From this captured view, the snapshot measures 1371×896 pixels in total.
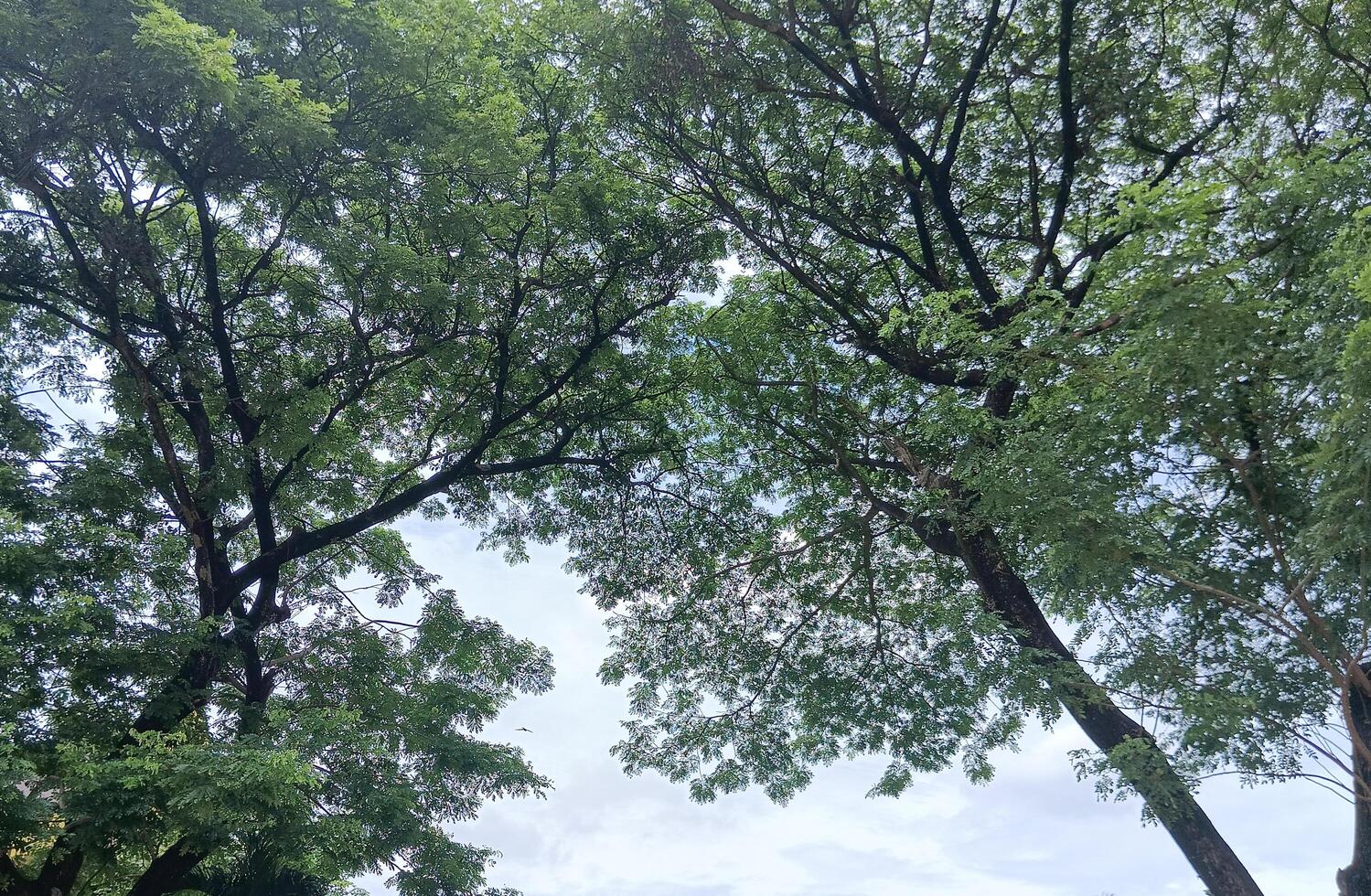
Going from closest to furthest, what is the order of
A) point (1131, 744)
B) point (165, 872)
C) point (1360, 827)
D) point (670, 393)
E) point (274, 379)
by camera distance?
1. point (1131, 744)
2. point (1360, 827)
3. point (165, 872)
4. point (274, 379)
5. point (670, 393)

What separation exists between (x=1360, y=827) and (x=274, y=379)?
34.0ft

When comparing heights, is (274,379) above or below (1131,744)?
above

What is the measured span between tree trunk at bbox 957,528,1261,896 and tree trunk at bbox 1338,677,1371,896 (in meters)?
0.07

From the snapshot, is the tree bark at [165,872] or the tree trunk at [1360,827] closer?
the tree trunk at [1360,827]

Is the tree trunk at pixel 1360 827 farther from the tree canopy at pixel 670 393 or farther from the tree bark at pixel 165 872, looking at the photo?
the tree bark at pixel 165 872

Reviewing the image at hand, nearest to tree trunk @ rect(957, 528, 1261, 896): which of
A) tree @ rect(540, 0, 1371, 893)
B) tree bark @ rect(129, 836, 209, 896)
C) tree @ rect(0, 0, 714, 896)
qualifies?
tree @ rect(540, 0, 1371, 893)

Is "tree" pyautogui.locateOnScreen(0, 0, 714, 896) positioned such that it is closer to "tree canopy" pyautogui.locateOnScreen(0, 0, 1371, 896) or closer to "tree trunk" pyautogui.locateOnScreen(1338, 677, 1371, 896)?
"tree canopy" pyautogui.locateOnScreen(0, 0, 1371, 896)

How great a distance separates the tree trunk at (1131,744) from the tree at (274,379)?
488 centimetres

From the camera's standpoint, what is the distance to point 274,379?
8.73m

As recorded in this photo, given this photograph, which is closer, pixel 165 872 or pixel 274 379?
pixel 165 872

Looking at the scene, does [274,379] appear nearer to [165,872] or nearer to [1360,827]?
[165,872]

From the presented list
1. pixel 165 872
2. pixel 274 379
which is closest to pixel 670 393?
pixel 274 379

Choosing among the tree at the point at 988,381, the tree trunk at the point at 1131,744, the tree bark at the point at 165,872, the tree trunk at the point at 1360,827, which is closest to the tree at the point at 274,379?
the tree bark at the point at 165,872

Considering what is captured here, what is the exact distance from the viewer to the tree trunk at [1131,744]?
269 inches
